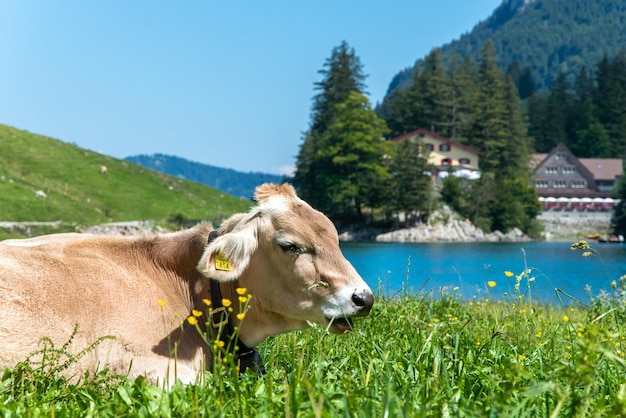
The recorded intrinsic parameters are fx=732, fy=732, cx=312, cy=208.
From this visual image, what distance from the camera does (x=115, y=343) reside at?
173 inches

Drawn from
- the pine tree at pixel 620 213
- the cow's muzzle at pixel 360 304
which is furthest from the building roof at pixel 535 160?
the cow's muzzle at pixel 360 304

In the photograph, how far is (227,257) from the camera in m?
4.59

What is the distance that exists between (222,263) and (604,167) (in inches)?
4715

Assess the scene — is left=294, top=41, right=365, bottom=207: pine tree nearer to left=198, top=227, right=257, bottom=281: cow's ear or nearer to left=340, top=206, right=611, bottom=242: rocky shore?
left=340, top=206, right=611, bottom=242: rocky shore

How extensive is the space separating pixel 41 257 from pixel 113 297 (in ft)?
1.87

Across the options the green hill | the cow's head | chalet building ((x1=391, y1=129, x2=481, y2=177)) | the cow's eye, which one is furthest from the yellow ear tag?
chalet building ((x1=391, y1=129, x2=481, y2=177))

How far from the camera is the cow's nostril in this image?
170 inches

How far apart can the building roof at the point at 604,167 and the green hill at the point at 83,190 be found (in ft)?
240

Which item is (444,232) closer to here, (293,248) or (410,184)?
(410,184)

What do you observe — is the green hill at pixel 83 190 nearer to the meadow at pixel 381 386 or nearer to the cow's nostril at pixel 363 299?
the meadow at pixel 381 386

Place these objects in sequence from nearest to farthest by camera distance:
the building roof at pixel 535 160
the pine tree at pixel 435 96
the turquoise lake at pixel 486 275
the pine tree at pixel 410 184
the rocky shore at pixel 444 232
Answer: the turquoise lake at pixel 486 275 < the rocky shore at pixel 444 232 < the pine tree at pixel 410 184 < the pine tree at pixel 435 96 < the building roof at pixel 535 160

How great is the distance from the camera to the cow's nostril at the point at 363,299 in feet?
14.2

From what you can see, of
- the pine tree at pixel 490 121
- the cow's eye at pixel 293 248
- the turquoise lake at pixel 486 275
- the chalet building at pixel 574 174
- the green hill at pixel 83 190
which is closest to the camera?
the cow's eye at pixel 293 248

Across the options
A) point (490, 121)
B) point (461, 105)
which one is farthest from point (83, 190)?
point (461, 105)
